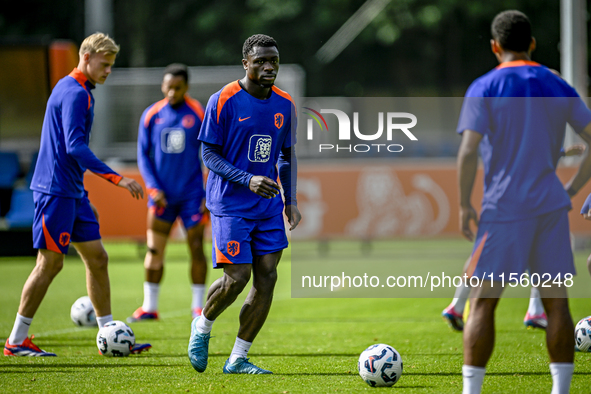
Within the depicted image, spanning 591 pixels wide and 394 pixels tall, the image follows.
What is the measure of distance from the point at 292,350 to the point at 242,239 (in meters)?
1.65

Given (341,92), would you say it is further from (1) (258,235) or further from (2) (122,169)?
(1) (258,235)

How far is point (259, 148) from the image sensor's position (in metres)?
5.14

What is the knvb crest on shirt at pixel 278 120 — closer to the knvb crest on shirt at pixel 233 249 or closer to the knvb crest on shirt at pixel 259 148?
the knvb crest on shirt at pixel 259 148

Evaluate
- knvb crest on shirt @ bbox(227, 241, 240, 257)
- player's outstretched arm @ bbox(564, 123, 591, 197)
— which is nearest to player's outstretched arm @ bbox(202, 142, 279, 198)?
knvb crest on shirt @ bbox(227, 241, 240, 257)

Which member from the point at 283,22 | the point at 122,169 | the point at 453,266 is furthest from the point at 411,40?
the point at 453,266

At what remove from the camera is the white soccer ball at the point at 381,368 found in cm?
481

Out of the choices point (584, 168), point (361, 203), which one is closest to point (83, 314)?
point (584, 168)

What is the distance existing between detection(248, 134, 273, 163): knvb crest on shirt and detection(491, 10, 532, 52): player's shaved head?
5.65ft

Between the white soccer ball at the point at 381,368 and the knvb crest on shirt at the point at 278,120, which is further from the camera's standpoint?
the knvb crest on shirt at the point at 278,120

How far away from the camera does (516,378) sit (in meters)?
5.00

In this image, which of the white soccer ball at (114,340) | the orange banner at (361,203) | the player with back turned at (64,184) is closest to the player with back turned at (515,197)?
the player with back turned at (64,184)

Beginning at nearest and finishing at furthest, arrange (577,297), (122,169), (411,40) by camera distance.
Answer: (577,297) → (122,169) → (411,40)

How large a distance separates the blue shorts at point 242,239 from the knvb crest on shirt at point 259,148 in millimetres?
408

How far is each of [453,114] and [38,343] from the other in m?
24.7
